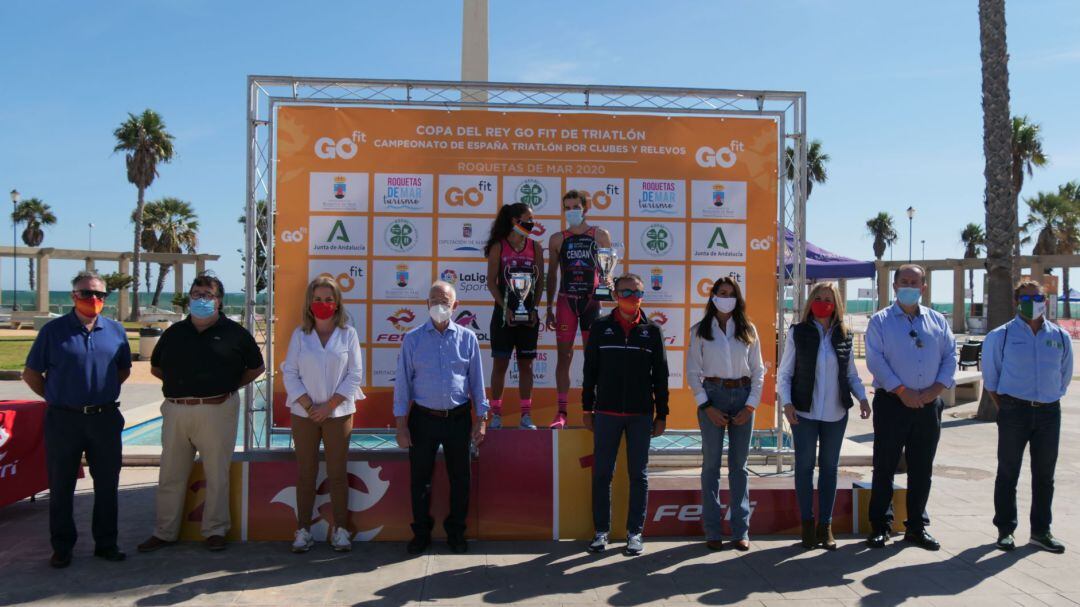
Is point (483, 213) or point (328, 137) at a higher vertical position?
point (328, 137)

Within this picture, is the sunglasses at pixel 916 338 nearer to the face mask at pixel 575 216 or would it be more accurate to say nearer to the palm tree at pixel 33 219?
the face mask at pixel 575 216

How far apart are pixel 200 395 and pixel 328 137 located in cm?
289

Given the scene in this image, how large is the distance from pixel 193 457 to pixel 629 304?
124 inches

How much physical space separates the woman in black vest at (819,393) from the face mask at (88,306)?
14.9 feet

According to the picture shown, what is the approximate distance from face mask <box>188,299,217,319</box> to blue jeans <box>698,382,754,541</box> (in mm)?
3350

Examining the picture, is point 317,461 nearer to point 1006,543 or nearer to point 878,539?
point 878,539

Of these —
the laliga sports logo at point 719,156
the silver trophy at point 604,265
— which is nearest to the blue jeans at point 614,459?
the silver trophy at point 604,265

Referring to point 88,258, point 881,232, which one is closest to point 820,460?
point 88,258

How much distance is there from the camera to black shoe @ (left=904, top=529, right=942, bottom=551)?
16.6ft

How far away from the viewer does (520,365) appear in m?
6.23

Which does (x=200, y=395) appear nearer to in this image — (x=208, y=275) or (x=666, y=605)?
(x=208, y=275)

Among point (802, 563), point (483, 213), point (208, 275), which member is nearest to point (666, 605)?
point (802, 563)

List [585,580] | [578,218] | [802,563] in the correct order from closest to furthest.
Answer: [585,580], [802,563], [578,218]

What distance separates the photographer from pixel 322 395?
4.90m
